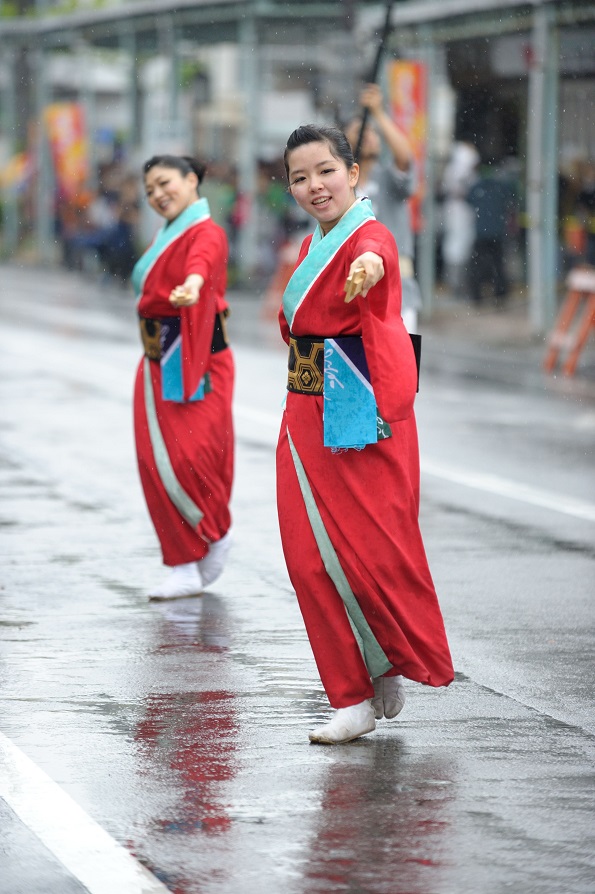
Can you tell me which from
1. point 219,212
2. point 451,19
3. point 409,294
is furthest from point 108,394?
point 219,212

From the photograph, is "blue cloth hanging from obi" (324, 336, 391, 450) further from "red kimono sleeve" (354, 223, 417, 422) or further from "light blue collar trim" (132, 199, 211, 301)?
"light blue collar trim" (132, 199, 211, 301)

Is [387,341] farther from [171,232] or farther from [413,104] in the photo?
[413,104]

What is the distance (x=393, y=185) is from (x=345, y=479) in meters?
5.42

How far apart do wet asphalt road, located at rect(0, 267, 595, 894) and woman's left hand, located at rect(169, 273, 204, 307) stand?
3.99 ft

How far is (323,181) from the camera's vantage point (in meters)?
5.49

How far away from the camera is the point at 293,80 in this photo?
40688 millimetres

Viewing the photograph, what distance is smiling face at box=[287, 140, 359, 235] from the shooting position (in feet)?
18.0

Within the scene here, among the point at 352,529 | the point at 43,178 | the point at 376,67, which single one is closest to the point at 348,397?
the point at 352,529

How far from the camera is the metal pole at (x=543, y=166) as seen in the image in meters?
21.0

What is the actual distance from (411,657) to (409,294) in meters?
5.28

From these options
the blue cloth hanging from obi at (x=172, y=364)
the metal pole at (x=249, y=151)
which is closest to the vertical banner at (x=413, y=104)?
the metal pole at (x=249, y=151)

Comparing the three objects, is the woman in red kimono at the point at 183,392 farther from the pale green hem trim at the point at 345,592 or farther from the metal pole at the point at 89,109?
the metal pole at the point at 89,109

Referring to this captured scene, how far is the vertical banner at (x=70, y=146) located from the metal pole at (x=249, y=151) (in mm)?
7828

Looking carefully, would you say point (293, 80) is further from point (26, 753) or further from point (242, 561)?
point (26, 753)
